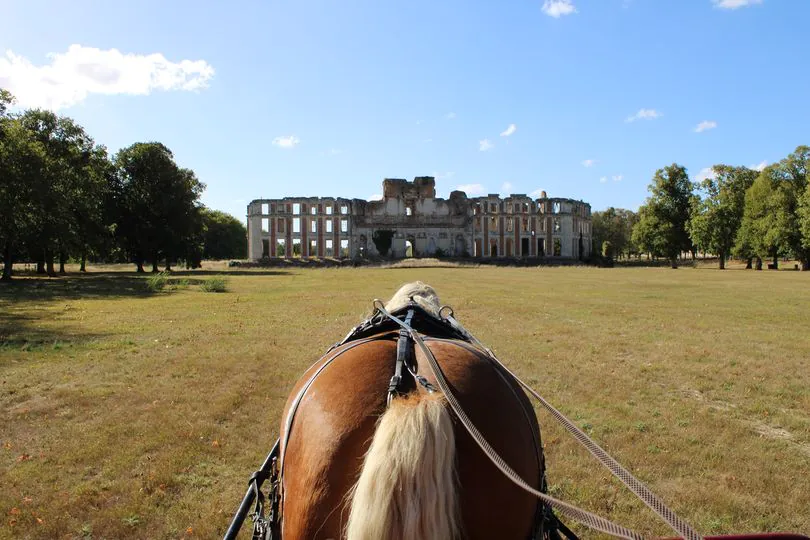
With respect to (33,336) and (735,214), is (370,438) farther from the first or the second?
(735,214)

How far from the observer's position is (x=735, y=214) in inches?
2387

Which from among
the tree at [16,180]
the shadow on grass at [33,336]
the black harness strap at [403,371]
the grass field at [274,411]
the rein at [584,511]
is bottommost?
the grass field at [274,411]

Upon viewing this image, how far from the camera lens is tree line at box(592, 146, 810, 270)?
4972cm

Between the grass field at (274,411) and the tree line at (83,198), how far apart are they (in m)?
16.3

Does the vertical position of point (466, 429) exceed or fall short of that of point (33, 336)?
it exceeds it

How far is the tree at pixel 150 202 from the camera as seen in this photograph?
46.1 meters

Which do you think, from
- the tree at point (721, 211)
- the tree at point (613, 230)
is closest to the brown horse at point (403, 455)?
the tree at point (721, 211)

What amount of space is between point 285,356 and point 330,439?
8.61 metres

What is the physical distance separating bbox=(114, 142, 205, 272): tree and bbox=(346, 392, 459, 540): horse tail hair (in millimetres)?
48670

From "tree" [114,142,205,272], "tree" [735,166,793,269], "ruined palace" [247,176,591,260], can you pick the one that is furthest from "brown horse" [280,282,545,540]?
"ruined palace" [247,176,591,260]

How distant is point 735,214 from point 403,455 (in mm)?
69988

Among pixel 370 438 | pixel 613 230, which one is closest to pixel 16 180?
pixel 370 438

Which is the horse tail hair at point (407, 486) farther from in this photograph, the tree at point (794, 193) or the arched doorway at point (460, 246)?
the arched doorway at point (460, 246)

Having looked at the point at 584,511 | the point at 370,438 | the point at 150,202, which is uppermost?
the point at 150,202
